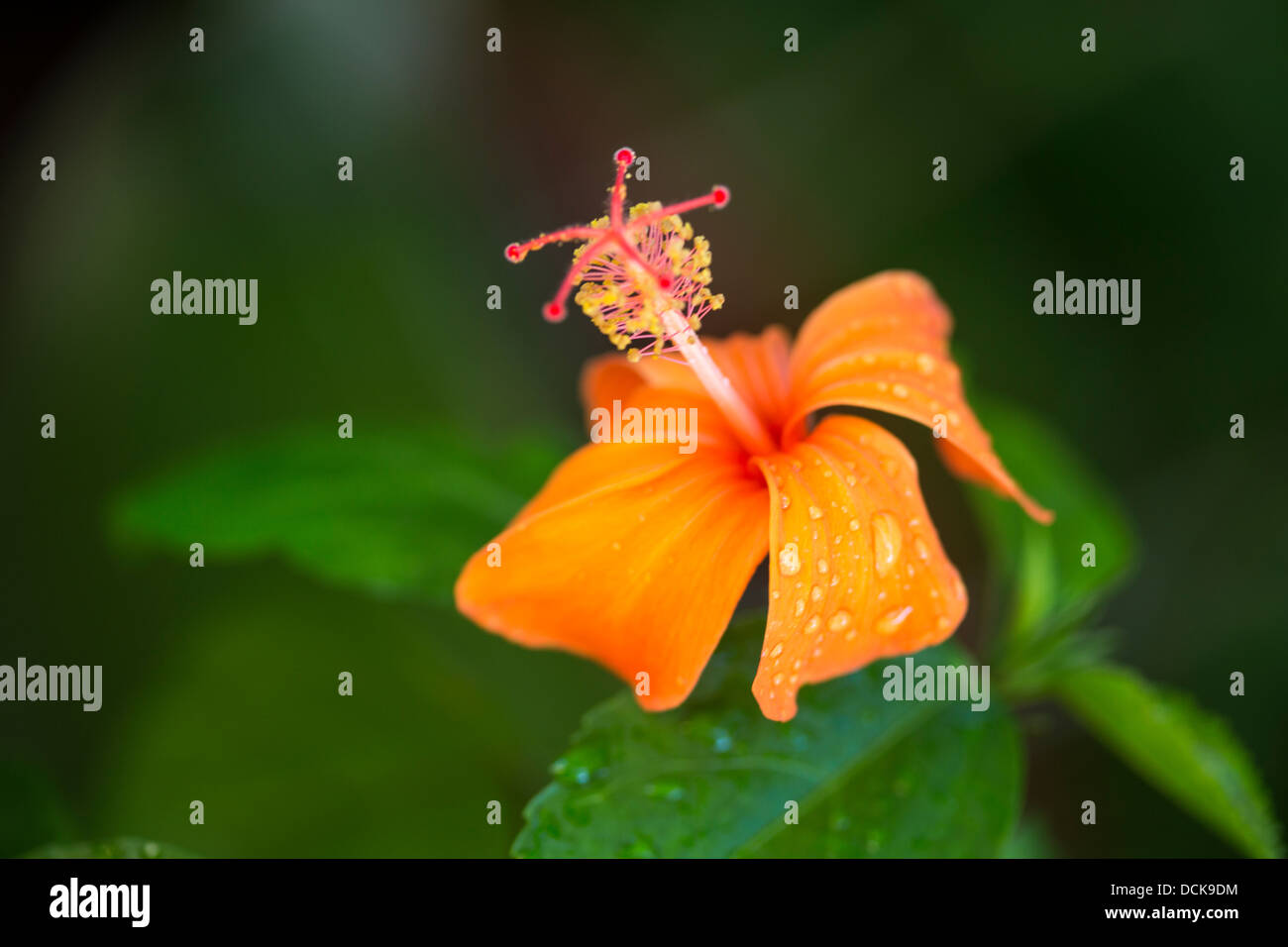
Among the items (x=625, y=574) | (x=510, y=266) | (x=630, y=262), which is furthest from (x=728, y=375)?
(x=510, y=266)

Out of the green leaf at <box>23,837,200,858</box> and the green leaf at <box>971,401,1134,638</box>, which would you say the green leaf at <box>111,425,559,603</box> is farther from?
the green leaf at <box>971,401,1134,638</box>

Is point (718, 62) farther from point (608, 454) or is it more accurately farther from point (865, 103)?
point (608, 454)

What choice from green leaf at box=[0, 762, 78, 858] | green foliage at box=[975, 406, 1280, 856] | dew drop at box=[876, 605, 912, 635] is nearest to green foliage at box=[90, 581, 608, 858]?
green leaf at box=[0, 762, 78, 858]

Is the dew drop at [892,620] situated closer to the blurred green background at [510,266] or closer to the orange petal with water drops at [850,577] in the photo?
the orange petal with water drops at [850,577]

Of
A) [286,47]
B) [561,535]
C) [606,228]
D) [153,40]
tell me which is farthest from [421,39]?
[561,535]

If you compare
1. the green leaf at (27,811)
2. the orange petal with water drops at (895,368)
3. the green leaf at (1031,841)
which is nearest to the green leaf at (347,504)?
the green leaf at (27,811)

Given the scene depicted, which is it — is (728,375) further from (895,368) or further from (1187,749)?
(1187,749)

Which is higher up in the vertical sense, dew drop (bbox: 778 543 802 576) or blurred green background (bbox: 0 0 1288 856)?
blurred green background (bbox: 0 0 1288 856)
